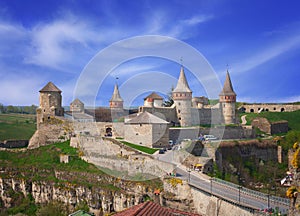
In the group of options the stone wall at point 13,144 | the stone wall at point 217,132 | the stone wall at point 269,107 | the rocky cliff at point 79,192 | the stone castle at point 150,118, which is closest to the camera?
the rocky cliff at point 79,192

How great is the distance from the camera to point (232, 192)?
65.1 ft

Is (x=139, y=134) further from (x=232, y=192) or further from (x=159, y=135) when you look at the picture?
(x=232, y=192)

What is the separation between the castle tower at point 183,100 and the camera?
144 feet

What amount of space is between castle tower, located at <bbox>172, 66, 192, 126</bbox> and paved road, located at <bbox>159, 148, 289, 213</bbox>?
18719mm

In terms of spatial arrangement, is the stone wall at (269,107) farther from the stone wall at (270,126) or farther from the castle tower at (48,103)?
the castle tower at (48,103)

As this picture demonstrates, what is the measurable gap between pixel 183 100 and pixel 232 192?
2470 cm

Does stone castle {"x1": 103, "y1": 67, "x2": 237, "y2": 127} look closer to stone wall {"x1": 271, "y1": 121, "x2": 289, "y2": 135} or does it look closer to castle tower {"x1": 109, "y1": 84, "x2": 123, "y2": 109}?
Result: castle tower {"x1": 109, "y1": 84, "x2": 123, "y2": 109}

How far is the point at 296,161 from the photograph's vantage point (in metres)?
9.09

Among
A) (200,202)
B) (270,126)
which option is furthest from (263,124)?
(200,202)

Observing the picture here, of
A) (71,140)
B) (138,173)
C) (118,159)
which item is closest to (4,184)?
(71,140)

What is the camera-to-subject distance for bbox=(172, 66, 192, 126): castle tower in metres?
43.8

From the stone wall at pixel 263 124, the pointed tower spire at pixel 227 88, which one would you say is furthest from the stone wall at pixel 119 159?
the stone wall at pixel 263 124

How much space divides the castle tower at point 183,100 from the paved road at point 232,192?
1872 centimetres

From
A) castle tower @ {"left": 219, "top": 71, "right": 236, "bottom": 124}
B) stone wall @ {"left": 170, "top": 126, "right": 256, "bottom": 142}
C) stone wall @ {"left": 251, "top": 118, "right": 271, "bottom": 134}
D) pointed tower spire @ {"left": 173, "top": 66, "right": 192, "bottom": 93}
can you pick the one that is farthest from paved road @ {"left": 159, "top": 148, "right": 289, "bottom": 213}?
stone wall @ {"left": 251, "top": 118, "right": 271, "bottom": 134}
